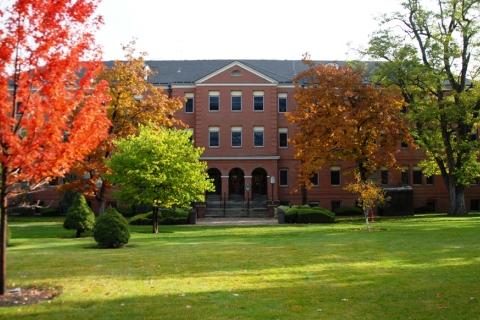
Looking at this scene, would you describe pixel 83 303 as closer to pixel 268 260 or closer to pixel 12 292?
pixel 12 292

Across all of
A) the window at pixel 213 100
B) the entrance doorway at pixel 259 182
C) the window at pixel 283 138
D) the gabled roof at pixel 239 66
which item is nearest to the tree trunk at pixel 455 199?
the window at pixel 283 138

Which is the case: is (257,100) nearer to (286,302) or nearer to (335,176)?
(335,176)

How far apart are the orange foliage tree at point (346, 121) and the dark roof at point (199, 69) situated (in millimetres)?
13291

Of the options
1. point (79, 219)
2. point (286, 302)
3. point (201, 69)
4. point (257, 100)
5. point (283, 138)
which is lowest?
point (286, 302)

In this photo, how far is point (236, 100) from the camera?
4741 centimetres

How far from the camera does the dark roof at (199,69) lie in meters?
48.2

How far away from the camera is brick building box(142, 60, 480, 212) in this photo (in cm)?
4697

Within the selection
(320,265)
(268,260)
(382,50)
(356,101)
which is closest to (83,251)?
(268,260)

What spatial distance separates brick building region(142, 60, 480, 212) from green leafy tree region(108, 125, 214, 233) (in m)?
19.0

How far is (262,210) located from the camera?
43719 mm

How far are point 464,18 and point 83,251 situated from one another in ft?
98.6

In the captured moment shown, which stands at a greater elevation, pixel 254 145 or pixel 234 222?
pixel 254 145

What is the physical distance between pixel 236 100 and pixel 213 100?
2000 millimetres

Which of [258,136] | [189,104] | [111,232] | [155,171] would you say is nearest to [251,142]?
[258,136]
